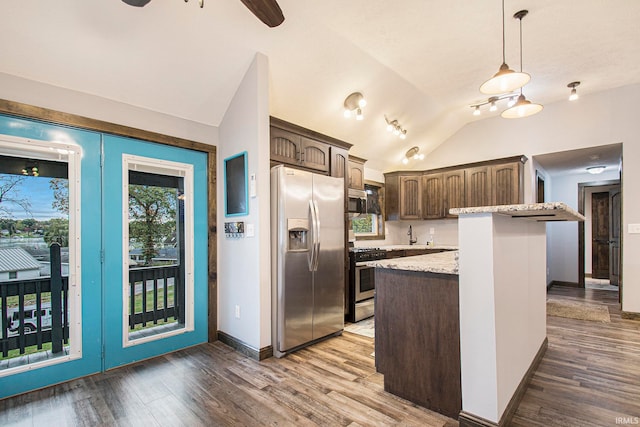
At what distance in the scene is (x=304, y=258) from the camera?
Result: 10.4ft

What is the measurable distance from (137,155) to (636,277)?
6323 mm

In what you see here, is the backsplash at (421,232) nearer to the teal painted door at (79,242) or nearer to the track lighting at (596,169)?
the track lighting at (596,169)

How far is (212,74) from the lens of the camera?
2971 millimetres

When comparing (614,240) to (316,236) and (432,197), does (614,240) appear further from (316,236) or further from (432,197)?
(316,236)

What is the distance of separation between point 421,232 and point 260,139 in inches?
168

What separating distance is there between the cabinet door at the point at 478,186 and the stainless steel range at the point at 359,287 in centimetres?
222

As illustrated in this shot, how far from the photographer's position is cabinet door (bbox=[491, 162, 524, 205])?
4.80 m

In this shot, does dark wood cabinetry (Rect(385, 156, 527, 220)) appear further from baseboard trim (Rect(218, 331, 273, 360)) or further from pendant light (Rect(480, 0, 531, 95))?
baseboard trim (Rect(218, 331, 273, 360))

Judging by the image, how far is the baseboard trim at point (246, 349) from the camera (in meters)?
2.90

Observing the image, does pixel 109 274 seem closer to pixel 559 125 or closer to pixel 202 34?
pixel 202 34

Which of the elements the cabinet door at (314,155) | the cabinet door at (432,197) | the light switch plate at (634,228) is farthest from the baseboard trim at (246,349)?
the light switch plate at (634,228)

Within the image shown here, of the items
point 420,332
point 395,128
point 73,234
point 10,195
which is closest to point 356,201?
point 395,128

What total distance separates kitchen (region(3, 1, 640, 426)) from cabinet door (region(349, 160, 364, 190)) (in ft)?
1.94

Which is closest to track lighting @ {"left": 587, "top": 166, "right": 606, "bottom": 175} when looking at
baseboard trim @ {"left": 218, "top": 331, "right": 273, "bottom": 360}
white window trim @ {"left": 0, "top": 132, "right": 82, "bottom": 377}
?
baseboard trim @ {"left": 218, "top": 331, "right": 273, "bottom": 360}
